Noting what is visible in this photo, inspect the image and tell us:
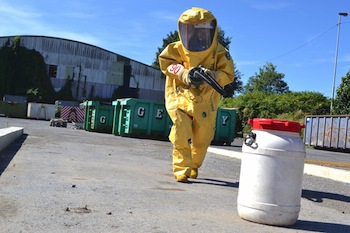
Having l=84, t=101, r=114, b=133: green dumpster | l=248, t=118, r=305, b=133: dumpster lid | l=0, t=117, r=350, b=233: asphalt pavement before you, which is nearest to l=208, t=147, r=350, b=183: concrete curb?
l=0, t=117, r=350, b=233: asphalt pavement

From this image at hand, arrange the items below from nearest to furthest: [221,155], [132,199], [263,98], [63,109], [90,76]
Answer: [132,199], [221,155], [63,109], [263,98], [90,76]

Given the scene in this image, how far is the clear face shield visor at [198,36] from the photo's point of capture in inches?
271

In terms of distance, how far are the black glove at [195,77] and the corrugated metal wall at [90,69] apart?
44711 millimetres

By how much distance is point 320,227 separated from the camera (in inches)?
169

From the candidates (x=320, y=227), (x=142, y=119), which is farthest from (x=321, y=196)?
(x=142, y=119)

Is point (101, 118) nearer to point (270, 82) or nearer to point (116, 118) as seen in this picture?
point (116, 118)

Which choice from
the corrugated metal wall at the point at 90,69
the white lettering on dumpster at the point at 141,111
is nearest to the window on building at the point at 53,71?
the corrugated metal wall at the point at 90,69

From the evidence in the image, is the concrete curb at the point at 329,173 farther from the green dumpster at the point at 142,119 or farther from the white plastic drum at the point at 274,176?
the green dumpster at the point at 142,119

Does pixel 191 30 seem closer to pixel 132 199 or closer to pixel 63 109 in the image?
pixel 132 199

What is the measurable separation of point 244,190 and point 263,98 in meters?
37.6

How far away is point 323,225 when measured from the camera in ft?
14.4

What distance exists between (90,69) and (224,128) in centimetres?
3121

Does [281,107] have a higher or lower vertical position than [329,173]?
higher

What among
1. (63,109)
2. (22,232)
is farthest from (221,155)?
(63,109)
